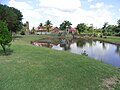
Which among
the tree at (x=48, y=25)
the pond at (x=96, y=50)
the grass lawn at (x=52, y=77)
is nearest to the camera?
the grass lawn at (x=52, y=77)

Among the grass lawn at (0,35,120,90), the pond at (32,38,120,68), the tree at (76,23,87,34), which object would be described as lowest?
the pond at (32,38,120,68)

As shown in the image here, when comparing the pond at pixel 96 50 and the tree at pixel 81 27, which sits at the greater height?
the tree at pixel 81 27

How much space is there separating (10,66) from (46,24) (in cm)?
11130

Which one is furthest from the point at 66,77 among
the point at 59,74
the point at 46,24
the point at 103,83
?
the point at 46,24

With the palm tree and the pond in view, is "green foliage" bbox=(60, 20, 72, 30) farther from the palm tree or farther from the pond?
the pond

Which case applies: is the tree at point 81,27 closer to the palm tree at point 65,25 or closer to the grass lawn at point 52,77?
the palm tree at point 65,25

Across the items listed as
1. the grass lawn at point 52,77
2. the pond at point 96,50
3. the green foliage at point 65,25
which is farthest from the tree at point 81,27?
the grass lawn at point 52,77

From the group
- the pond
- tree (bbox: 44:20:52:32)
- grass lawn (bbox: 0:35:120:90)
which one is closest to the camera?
grass lawn (bbox: 0:35:120:90)

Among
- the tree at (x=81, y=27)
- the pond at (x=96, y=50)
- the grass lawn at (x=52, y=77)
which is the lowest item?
the pond at (x=96, y=50)

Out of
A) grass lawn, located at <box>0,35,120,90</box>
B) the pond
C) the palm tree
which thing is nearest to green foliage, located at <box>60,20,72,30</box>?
the palm tree

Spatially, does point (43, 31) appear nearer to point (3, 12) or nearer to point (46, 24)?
point (46, 24)

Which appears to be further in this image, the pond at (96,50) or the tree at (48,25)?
the tree at (48,25)

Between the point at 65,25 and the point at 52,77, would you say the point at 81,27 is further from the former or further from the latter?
the point at 52,77

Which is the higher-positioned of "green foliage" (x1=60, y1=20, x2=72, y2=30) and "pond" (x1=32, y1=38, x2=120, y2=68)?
"green foliage" (x1=60, y1=20, x2=72, y2=30)
